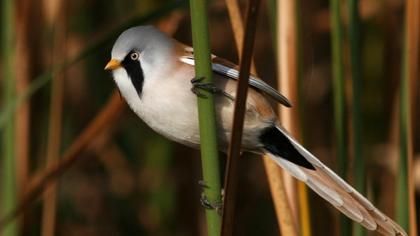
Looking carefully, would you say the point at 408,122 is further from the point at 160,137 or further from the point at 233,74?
the point at 160,137

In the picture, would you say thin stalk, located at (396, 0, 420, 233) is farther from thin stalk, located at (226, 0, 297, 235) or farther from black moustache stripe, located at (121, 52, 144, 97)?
black moustache stripe, located at (121, 52, 144, 97)

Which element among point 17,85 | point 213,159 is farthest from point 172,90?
point 17,85

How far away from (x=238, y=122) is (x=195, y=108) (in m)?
0.43

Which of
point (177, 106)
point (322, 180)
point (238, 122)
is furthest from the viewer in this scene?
point (322, 180)

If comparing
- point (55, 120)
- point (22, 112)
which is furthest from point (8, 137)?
point (22, 112)

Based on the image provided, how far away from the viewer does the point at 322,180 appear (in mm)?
1812

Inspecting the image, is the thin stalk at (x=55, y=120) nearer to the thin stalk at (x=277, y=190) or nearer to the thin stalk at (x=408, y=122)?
the thin stalk at (x=277, y=190)

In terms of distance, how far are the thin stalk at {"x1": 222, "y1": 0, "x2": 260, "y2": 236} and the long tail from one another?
0.44m

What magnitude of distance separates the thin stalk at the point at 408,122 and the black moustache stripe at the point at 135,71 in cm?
60

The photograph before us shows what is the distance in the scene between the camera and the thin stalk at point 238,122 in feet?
3.99

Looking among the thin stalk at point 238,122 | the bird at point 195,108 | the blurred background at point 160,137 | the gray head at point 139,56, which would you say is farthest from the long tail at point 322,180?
the blurred background at point 160,137

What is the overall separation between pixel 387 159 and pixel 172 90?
4.90 feet

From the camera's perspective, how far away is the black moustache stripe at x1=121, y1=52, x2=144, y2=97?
1742mm

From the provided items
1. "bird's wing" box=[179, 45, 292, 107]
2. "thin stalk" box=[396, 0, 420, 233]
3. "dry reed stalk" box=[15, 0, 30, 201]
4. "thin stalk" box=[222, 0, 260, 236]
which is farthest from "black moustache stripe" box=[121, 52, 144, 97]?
"dry reed stalk" box=[15, 0, 30, 201]
